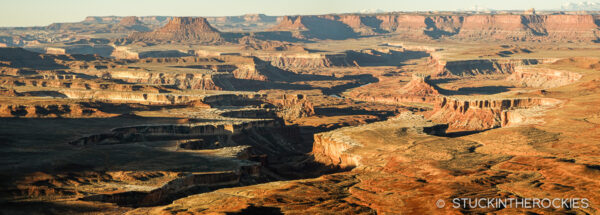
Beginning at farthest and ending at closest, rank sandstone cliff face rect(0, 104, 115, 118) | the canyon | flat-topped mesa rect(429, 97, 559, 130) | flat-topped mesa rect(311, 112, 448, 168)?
1. flat-topped mesa rect(429, 97, 559, 130)
2. sandstone cliff face rect(0, 104, 115, 118)
3. flat-topped mesa rect(311, 112, 448, 168)
4. the canyon

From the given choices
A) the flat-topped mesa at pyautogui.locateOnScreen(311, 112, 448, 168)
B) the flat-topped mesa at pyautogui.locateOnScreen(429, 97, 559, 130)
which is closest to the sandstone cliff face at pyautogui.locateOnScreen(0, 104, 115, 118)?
the flat-topped mesa at pyautogui.locateOnScreen(311, 112, 448, 168)

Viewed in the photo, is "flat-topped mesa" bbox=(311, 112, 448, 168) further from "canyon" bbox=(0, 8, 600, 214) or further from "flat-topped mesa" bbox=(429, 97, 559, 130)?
"flat-topped mesa" bbox=(429, 97, 559, 130)

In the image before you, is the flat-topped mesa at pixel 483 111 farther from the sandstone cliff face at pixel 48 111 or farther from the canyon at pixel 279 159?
the sandstone cliff face at pixel 48 111

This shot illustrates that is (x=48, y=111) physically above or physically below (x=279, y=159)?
above

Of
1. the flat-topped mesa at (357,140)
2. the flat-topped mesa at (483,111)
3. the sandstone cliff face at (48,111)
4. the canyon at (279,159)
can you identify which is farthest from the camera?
the flat-topped mesa at (483,111)

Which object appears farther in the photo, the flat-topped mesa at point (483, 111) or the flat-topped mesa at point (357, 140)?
the flat-topped mesa at point (483, 111)

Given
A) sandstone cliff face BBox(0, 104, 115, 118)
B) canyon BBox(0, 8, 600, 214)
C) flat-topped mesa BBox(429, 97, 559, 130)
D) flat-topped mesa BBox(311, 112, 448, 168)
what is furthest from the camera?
flat-topped mesa BBox(429, 97, 559, 130)

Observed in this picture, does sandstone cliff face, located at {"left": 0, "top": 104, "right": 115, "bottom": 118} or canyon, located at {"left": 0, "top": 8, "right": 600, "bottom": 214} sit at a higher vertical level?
sandstone cliff face, located at {"left": 0, "top": 104, "right": 115, "bottom": 118}

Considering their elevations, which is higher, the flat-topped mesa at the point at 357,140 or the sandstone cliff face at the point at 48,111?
the sandstone cliff face at the point at 48,111

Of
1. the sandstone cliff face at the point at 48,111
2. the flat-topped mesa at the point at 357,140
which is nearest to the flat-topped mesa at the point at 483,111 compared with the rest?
the flat-topped mesa at the point at 357,140

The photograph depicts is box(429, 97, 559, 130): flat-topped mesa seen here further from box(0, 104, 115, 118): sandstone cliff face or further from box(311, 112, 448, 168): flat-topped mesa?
box(0, 104, 115, 118): sandstone cliff face

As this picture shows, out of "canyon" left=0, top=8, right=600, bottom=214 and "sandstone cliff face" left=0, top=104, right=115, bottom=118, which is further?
"sandstone cliff face" left=0, top=104, right=115, bottom=118

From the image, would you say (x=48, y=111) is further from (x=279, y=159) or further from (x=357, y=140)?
(x=357, y=140)

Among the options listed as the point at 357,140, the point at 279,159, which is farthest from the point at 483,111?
the point at 279,159
